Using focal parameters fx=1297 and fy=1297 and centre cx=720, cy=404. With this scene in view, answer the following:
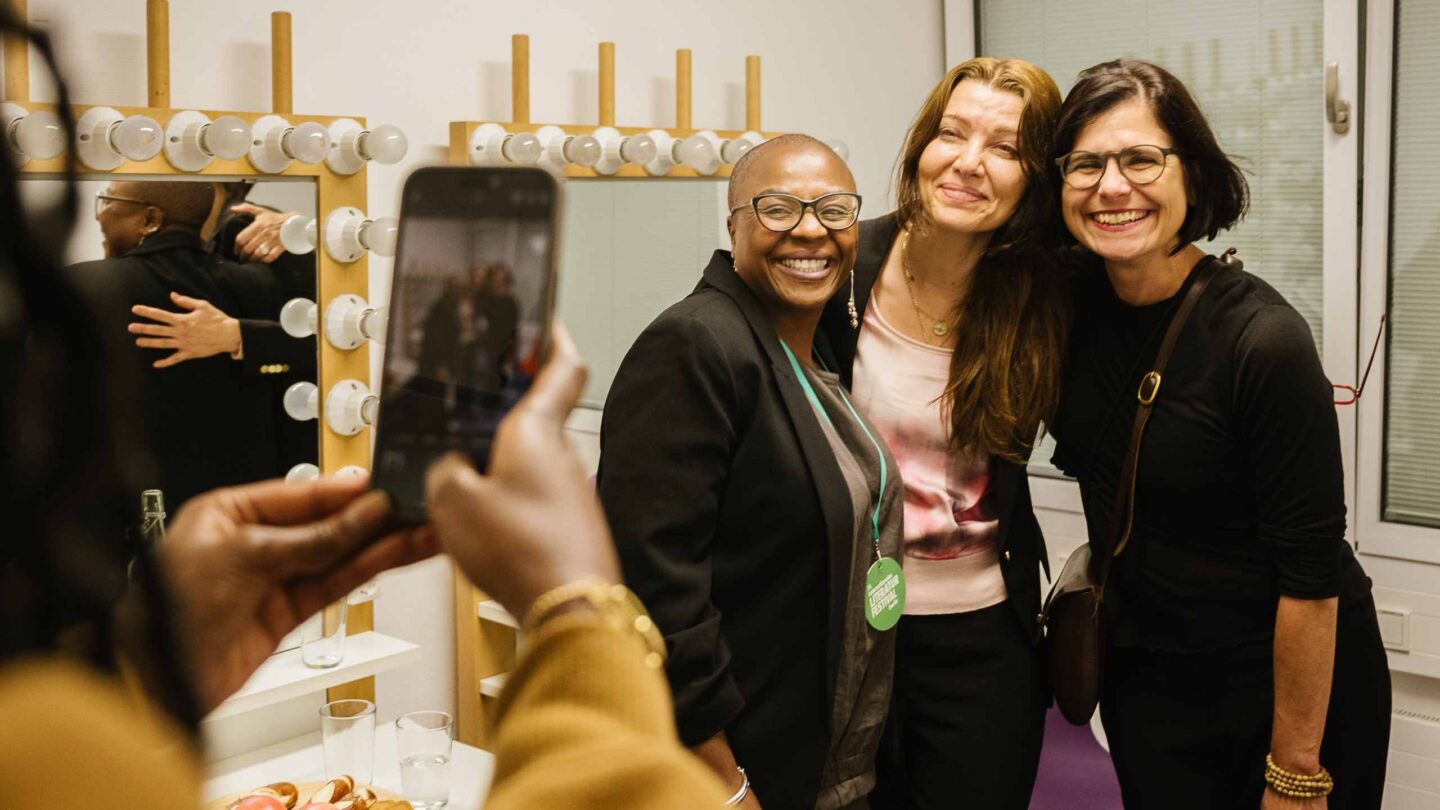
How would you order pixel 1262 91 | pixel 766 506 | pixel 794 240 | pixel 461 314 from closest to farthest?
pixel 461 314
pixel 766 506
pixel 794 240
pixel 1262 91

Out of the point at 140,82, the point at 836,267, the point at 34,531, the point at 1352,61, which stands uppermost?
the point at 1352,61

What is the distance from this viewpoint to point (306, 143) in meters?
2.03

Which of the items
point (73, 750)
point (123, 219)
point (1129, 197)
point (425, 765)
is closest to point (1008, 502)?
Answer: point (1129, 197)

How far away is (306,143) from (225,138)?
0.42 ft

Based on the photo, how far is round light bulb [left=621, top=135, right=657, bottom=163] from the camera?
255cm

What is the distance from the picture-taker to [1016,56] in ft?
11.3

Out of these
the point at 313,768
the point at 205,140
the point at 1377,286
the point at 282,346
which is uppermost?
the point at 205,140

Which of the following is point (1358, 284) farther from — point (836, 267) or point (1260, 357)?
point (836, 267)

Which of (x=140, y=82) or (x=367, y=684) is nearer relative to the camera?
(x=140, y=82)

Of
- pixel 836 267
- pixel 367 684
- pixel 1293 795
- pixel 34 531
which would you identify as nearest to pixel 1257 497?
pixel 1293 795

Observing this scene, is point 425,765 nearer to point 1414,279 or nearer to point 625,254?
point 625,254

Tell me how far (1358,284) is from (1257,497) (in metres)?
1.30

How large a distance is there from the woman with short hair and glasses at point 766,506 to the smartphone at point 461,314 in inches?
33.7

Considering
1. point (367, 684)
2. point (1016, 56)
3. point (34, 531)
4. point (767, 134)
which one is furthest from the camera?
point (1016, 56)
